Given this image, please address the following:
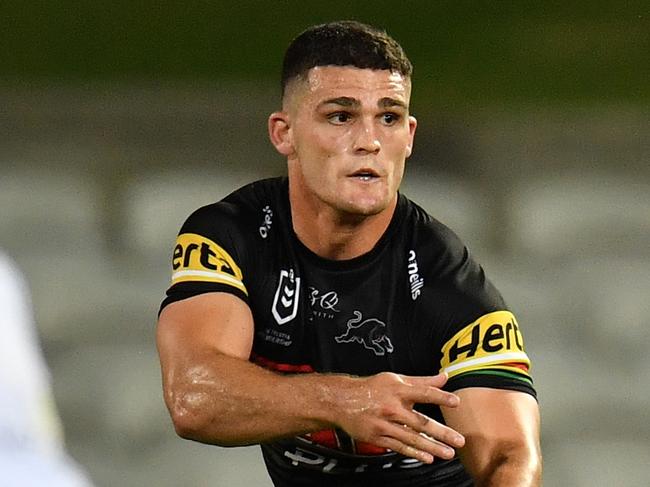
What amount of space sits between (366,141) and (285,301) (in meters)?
0.22

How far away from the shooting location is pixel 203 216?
1.50 metres

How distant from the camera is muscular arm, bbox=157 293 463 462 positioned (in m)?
1.18

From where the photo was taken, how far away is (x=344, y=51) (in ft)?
4.75

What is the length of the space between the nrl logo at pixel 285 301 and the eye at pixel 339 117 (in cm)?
20

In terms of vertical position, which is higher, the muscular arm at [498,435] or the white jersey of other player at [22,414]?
the muscular arm at [498,435]

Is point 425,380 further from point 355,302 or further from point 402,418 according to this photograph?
point 355,302

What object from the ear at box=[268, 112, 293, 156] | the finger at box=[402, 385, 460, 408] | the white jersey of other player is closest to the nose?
the ear at box=[268, 112, 293, 156]

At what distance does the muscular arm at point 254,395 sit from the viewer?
118cm

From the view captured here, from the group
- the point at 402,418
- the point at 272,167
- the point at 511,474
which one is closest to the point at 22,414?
the point at 402,418

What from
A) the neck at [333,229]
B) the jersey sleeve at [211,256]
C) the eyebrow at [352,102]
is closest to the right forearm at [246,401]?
the jersey sleeve at [211,256]

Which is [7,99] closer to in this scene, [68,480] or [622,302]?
[622,302]

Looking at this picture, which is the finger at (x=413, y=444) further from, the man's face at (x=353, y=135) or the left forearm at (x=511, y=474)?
the man's face at (x=353, y=135)

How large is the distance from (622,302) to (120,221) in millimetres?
989

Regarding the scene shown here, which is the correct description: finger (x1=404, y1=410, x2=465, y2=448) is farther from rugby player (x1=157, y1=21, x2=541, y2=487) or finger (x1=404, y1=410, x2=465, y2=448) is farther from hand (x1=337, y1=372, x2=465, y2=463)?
rugby player (x1=157, y1=21, x2=541, y2=487)
